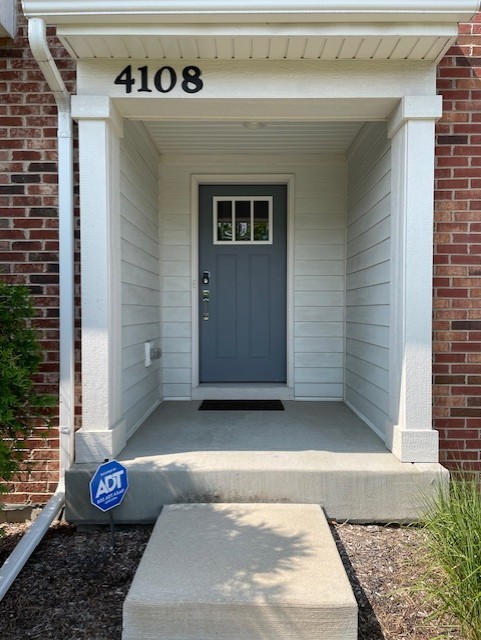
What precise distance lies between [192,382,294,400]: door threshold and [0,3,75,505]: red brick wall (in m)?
1.64

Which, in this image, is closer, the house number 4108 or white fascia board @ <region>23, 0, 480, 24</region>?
white fascia board @ <region>23, 0, 480, 24</region>

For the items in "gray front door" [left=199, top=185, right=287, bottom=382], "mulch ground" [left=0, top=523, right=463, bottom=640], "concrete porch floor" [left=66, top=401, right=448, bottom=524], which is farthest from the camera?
"gray front door" [left=199, top=185, right=287, bottom=382]

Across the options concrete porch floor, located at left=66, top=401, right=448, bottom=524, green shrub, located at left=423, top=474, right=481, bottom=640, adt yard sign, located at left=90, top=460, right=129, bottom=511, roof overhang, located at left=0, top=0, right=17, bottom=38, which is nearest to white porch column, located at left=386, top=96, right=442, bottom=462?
concrete porch floor, located at left=66, top=401, right=448, bottom=524

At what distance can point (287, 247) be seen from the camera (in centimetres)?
448

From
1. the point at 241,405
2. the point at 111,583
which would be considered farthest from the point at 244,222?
the point at 111,583

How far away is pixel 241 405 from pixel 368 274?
157 cm

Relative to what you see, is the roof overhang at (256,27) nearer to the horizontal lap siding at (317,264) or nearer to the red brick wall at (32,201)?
the red brick wall at (32,201)

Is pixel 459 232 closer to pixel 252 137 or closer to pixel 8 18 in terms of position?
pixel 252 137

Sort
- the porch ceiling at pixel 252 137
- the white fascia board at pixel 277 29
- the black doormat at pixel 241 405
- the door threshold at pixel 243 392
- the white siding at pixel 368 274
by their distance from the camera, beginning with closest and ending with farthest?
1. the white fascia board at pixel 277 29
2. the white siding at pixel 368 274
3. the porch ceiling at pixel 252 137
4. the black doormat at pixel 241 405
5. the door threshold at pixel 243 392

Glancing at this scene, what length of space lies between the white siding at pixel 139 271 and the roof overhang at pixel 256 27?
77 cm

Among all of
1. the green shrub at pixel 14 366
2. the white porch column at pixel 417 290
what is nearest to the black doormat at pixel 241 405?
the white porch column at pixel 417 290

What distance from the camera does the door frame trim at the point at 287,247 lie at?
4.44 m

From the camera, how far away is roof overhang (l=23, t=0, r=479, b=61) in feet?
7.77

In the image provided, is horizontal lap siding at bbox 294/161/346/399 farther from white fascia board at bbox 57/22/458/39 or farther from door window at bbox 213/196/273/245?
white fascia board at bbox 57/22/458/39
